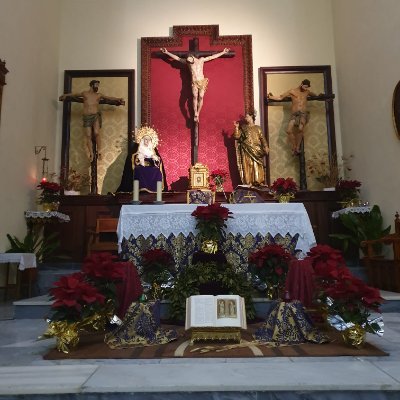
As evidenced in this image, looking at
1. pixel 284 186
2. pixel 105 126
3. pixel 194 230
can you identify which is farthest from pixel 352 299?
pixel 105 126

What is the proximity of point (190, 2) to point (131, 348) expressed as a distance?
27.2 ft

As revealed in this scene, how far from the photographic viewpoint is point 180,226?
5.10m

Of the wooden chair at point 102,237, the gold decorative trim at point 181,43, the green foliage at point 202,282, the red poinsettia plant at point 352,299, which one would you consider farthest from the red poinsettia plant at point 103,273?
the gold decorative trim at point 181,43

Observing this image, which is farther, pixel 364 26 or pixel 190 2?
pixel 190 2

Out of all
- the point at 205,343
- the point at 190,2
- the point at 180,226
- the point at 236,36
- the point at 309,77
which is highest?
the point at 190,2

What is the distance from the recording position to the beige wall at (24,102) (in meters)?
6.52

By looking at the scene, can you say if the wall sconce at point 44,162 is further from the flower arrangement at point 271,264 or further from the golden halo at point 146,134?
the flower arrangement at point 271,264

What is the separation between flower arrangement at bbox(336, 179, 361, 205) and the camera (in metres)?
7.32

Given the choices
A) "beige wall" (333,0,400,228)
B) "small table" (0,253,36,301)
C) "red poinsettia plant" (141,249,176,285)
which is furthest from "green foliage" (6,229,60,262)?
"beige wall" (333,0,400,228)

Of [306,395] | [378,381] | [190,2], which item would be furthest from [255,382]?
[190,2]

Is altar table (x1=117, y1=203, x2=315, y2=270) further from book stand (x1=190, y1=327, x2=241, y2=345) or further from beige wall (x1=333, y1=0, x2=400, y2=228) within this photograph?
beige wall (x1=333, y1=0, x2=400, y2=228)

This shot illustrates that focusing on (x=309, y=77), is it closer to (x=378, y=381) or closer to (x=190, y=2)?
(x=190, y=2)

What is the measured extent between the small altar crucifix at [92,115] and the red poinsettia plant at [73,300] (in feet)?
18.0

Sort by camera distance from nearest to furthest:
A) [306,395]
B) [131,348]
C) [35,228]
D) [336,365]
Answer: [306,395]
[336,365]
[131,348]
[35,228]
